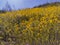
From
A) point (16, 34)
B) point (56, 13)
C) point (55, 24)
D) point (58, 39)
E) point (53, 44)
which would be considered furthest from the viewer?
point (56, 13)

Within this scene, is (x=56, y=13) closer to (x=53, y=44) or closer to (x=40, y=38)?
(x=40, y=38)

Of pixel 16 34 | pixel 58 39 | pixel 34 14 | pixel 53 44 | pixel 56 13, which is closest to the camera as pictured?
pixel 53 44

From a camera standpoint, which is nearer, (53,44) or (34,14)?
(53,44)

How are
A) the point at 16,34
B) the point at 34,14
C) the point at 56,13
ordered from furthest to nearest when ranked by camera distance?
the point at 34,14
the point at 56,13
the point at 16,34

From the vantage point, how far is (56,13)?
979 cm

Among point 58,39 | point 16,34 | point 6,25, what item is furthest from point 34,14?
point 58,39

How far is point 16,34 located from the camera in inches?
274

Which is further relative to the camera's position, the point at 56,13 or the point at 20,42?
the point at 56,13

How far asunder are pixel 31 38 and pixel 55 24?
1334mm

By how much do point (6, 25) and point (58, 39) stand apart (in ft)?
7.42

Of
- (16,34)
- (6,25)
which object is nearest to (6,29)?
(6,25)

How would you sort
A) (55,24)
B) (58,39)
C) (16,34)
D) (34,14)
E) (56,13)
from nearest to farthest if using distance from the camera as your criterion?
(58,39) < (16,34) < (55,24) < (56,13) < (34,14)

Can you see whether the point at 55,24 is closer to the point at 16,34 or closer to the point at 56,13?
the point at 16,34

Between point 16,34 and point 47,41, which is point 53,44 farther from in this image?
point 16,34
